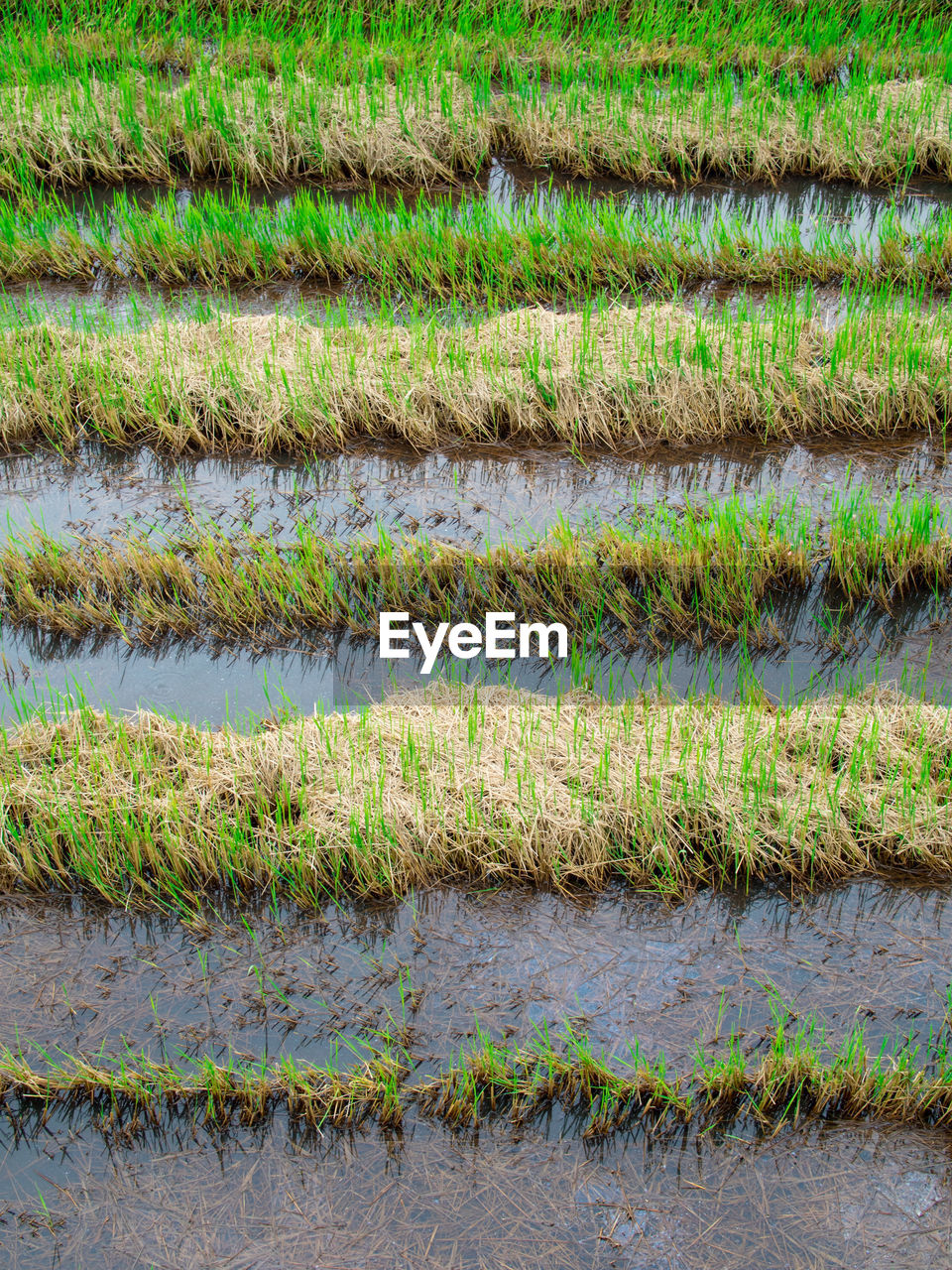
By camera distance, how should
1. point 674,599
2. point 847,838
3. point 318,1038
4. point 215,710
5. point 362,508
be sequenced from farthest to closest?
point 362,508, point 674,599, point 215,710, point 847,838, point 318,1038

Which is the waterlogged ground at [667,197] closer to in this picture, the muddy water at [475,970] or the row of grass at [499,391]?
the row of grass at [499,391]

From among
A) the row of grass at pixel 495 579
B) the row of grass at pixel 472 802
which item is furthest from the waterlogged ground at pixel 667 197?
the row of grass at pixel 472 802

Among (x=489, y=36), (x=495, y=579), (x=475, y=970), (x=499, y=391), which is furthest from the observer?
(x=489, y=36)

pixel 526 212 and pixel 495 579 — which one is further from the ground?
pixel 526 212

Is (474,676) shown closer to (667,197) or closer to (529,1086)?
(529,1086)

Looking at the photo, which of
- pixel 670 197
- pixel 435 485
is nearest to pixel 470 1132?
pixel 435 485

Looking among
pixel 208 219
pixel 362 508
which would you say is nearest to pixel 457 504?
pixel 362 508

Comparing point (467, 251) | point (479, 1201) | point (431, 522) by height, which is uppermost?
point (467, 251)

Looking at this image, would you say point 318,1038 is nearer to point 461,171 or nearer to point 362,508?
point 362,508
